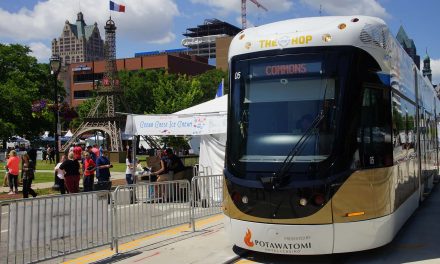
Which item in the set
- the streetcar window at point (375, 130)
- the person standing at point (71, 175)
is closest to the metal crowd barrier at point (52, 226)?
the streetcar window at point (375, 130)

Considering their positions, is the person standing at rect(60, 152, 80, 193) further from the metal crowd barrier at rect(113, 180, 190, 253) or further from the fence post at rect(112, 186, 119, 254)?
the fence post at rect(112, 186, 119, 254)

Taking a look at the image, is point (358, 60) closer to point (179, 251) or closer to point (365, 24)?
point (365, 24)

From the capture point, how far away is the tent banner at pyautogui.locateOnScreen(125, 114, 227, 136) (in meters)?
14.6

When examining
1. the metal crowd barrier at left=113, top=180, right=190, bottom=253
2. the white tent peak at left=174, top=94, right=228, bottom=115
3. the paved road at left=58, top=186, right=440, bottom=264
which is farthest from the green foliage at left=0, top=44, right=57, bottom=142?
the paved road at left=58, top=186, right=440, bottom=264

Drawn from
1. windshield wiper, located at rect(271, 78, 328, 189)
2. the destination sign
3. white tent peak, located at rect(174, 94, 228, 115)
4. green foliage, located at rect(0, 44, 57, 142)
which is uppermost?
green foliage, located at rect(0, 44, 57, 142)

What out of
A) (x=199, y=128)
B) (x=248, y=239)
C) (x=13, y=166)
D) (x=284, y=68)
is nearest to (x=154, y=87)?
(x=13, y=166)

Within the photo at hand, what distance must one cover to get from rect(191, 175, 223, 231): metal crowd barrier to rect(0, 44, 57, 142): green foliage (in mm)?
34508

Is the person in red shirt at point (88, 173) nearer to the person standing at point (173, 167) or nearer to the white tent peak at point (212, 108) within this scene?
the person standing at point (173, 167)

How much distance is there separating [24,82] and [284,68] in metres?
50.0

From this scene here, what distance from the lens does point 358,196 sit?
6.87m

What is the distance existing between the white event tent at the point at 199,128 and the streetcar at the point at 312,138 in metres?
6.72

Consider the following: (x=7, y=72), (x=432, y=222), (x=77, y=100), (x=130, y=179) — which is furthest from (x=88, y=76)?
(x=432, y=222)

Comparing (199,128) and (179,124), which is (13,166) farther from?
(199,128)

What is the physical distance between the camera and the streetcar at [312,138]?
6742mm
